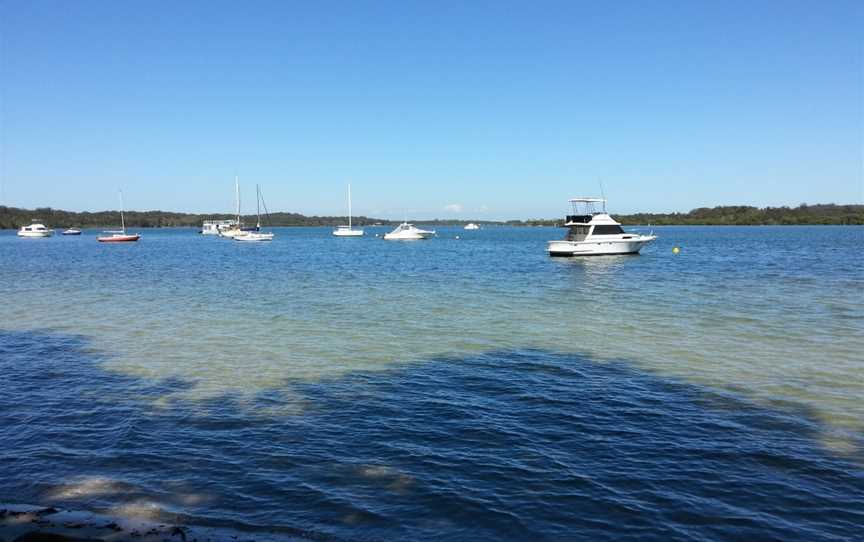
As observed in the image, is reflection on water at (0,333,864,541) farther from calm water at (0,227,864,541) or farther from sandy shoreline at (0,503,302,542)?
sandy shoreline at (0,503,302,542)

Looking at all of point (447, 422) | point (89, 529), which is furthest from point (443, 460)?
point (89, 529)

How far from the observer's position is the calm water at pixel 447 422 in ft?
25.0

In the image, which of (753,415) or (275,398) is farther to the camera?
(275,398)

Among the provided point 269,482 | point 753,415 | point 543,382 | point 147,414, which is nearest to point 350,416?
point 269,482

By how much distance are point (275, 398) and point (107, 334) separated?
11.8 m

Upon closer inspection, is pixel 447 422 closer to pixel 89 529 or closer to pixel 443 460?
pixel 443 460

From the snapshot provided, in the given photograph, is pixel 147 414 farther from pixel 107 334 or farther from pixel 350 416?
pixel 107 334

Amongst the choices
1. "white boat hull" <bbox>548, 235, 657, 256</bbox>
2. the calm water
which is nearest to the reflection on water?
the calm water

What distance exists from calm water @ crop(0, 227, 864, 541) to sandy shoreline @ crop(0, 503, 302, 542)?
595 millimetres

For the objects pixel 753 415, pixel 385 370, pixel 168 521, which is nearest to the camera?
pixel 168 521

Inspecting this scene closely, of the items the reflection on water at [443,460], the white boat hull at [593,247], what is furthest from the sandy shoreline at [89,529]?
the white boat hull at [593,247]

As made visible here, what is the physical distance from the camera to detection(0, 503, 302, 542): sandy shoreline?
5941 mm

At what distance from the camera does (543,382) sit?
1403 centimetres

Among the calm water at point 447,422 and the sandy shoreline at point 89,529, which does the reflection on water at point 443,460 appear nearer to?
the calm water at point 447,422
